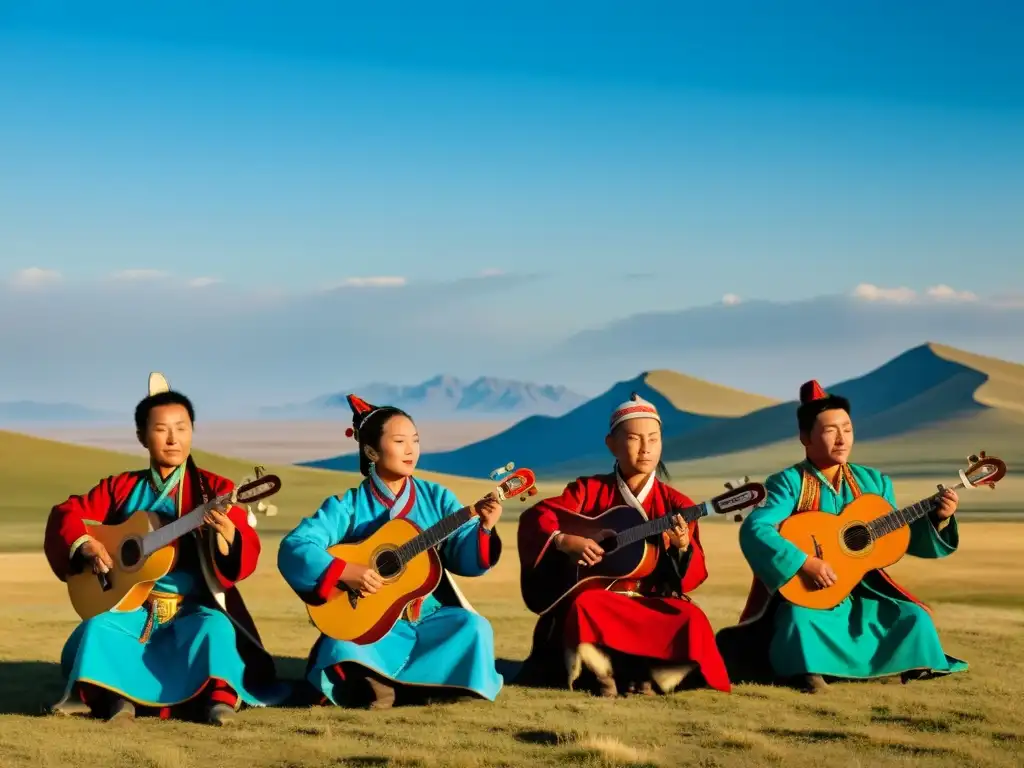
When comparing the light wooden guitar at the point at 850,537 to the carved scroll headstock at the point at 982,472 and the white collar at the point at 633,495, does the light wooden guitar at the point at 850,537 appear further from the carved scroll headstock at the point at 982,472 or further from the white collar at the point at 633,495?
the white collar at the point at 633,495

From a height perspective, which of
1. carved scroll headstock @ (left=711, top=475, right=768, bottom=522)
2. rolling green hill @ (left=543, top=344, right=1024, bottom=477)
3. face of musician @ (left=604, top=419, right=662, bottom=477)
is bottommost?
carved scroll headstock @ (left=711, top=475, right=768, bottom=522)

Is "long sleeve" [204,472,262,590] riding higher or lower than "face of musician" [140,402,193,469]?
lower

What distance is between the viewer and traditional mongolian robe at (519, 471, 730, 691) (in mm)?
7047

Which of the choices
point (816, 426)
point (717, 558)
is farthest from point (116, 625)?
point (717, 558)

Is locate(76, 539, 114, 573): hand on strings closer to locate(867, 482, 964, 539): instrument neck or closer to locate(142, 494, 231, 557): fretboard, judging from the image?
locate(142, 494, 231, 557): fretboard

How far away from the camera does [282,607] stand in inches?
454

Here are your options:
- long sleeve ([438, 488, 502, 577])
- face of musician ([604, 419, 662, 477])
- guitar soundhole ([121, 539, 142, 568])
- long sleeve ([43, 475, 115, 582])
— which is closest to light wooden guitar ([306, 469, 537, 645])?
long sleeve ([438, 488, 502, 577])

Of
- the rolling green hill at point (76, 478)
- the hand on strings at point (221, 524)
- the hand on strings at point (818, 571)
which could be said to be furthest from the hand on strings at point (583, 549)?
the rolling green hill at point (76, 478)

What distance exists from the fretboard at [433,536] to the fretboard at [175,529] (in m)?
0.91

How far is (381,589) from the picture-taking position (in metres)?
6.77

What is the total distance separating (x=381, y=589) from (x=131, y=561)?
125 cm

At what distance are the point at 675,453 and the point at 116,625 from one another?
62081 mm

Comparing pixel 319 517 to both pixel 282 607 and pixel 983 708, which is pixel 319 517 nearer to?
pixel 983 708

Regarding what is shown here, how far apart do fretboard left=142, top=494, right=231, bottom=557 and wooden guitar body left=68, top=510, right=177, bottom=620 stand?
4 cm
